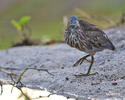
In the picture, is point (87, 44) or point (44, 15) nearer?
point (87, 44)

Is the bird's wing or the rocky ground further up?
the bird's wing

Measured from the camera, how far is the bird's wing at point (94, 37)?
9.90 feet

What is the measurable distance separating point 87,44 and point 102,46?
0.18 metres

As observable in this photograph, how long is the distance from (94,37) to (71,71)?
2.03ft

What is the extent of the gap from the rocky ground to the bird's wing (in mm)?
311

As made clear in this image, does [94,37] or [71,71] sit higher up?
[94,37]

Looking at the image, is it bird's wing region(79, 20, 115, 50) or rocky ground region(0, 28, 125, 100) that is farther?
bird's wing region(79, 20, 115, 50)

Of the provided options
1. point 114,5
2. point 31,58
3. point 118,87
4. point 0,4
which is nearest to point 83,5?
point 114,5

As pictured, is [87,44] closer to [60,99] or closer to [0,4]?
[60,99]

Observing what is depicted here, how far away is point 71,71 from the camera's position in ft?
11.3

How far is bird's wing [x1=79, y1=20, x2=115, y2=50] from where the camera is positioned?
302 centimetres

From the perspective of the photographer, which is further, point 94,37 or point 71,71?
point 71,71

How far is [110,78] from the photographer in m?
2.96

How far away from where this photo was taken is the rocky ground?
8.70 ft
